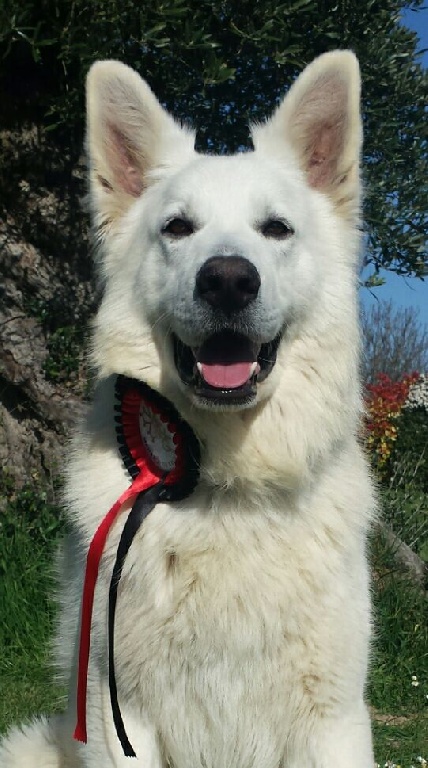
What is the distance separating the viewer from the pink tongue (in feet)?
8.06

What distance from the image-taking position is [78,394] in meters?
5.72

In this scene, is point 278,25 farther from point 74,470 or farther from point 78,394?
point 74,470

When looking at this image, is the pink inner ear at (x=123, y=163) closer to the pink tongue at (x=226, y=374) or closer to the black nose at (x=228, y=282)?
the black nose at (x=228, y=282)

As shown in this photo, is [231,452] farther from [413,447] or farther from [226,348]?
[413,447]

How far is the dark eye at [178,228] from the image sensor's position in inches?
106

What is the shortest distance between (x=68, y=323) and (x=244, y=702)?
372cm

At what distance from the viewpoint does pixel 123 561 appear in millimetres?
2441

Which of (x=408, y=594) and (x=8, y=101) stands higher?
(x=8, y=101)

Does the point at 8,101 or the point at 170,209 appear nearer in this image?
the point at 170,209

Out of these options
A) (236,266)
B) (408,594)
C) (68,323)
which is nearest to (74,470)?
(236,266)

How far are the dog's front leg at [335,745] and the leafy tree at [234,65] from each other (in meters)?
3.00

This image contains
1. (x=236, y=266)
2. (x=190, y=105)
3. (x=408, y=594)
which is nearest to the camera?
(x=236, y=266)

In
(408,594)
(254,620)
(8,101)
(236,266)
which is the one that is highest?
(8,101)

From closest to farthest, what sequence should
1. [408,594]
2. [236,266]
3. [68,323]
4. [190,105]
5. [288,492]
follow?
[236,266], [288,492], [408,594], [190,105], [68,323]
